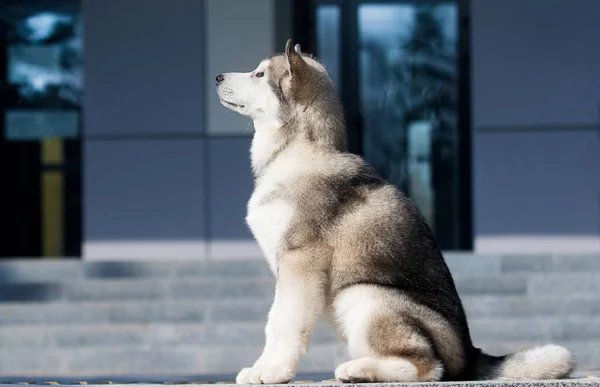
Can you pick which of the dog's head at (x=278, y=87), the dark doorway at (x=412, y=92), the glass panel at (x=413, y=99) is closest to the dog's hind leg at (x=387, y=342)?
the dog's head at (x=278, y=87)

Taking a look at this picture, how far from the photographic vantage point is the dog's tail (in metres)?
4.39

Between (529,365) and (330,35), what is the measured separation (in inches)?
351

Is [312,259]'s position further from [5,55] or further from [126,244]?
[5,55]

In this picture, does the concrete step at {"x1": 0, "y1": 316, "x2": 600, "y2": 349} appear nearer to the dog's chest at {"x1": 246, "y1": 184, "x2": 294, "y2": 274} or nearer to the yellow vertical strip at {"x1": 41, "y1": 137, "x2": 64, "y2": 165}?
the yellow vertical strip at {"x1": 41, "y1": 137, "x2": 64, "y2": 165}

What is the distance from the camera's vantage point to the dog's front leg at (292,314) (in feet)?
14.1

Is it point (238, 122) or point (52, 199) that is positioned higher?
point (238, 122)

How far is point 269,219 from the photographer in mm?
4504

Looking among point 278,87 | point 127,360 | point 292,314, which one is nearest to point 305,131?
point 278,87

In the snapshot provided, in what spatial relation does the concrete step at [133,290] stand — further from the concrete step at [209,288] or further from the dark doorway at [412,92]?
the dark doorway at [412,92]

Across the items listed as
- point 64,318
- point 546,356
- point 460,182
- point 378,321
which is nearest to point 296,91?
point 378,321

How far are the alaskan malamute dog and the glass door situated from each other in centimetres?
836

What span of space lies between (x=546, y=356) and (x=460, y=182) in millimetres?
8762

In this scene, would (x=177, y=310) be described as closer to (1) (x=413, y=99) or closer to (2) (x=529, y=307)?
(2) (x=529, y=307)

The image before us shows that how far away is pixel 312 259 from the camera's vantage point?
14.3 feet
